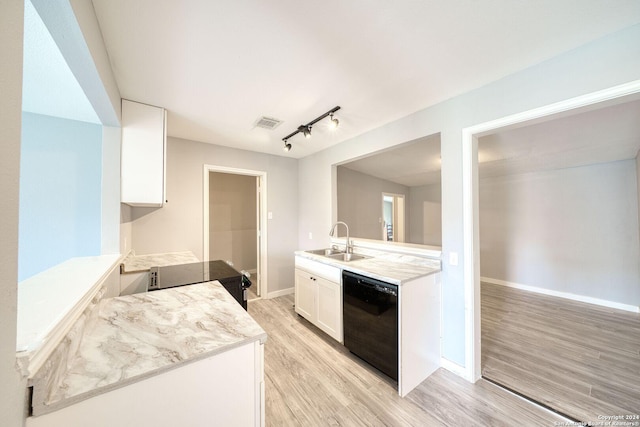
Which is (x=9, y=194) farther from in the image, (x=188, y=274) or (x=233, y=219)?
(x=233, y=219)

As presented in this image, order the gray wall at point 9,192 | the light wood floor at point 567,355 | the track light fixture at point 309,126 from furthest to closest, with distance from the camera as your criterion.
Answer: the track light fixture at point 309,126
the light wood floor at point 567,355
the gray wall at point 9,192

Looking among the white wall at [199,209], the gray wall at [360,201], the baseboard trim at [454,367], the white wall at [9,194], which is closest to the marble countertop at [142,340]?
the white wall at [9,194]

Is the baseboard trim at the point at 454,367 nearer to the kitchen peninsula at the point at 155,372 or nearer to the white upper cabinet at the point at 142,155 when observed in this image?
the kitchen peninsula at the point at 155,372

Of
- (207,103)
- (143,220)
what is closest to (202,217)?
(143,220)

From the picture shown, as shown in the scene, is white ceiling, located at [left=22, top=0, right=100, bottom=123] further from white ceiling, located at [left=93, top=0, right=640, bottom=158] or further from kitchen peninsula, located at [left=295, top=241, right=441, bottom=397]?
kitchen peninsula, located at [left=295, top=241, right=441, bottom=397]

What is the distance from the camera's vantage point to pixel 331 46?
1.46 metres

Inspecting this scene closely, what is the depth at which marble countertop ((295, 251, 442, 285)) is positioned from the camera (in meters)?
1.90

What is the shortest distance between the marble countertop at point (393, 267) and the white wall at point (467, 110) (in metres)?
0.19

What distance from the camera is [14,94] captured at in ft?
1.67

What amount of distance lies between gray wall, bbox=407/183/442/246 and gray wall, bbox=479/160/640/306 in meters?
1.12

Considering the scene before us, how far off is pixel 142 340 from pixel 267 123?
232 cm

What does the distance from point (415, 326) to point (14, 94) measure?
2.36 meters

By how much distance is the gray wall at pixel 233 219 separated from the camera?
4.96m

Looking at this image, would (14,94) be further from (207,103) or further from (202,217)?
(202,217)
